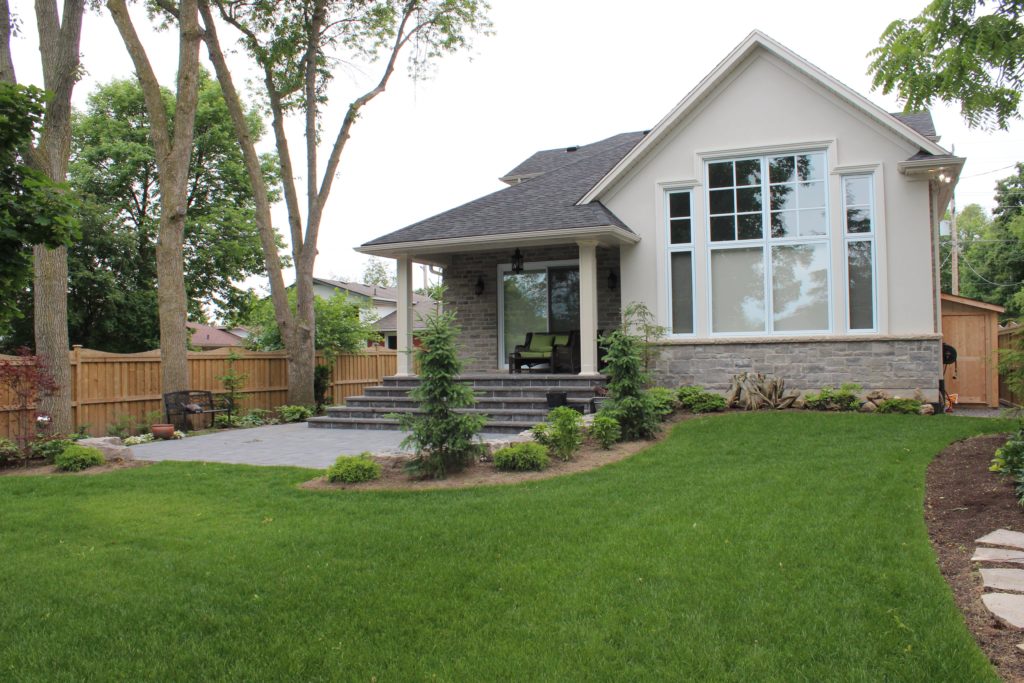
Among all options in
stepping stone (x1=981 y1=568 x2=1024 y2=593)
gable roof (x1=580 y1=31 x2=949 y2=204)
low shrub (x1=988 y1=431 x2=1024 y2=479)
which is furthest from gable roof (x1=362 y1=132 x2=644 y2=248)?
stepping stone (x1=981 y1=568 x2=1024 y2=593)

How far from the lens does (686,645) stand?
3.33 m

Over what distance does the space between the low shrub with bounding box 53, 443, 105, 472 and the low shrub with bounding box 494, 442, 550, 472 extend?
5.10m

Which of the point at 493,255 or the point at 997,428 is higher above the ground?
the point at 493,255

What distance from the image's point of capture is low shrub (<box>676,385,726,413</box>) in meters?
11.5

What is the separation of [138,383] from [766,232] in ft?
37.5

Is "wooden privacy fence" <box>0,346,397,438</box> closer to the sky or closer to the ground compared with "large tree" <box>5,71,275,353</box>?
closer to the ground

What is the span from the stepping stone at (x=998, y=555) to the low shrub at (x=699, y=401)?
7.04 meters

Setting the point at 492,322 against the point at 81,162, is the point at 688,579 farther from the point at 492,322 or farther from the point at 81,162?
the point at 81,162

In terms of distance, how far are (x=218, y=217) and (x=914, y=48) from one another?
25390 millimetres

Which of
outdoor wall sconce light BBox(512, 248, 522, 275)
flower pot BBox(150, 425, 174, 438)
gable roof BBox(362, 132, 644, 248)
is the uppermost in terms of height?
gable roof BBox(362, 132, 644, 248)

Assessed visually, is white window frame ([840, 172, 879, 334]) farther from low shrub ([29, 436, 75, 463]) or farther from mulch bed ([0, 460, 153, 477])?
low shrub ([29, 436, 75, 463])

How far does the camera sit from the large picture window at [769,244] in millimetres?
12203

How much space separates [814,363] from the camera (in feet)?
39.6

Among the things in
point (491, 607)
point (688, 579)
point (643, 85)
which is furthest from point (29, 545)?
point (643, 85)
